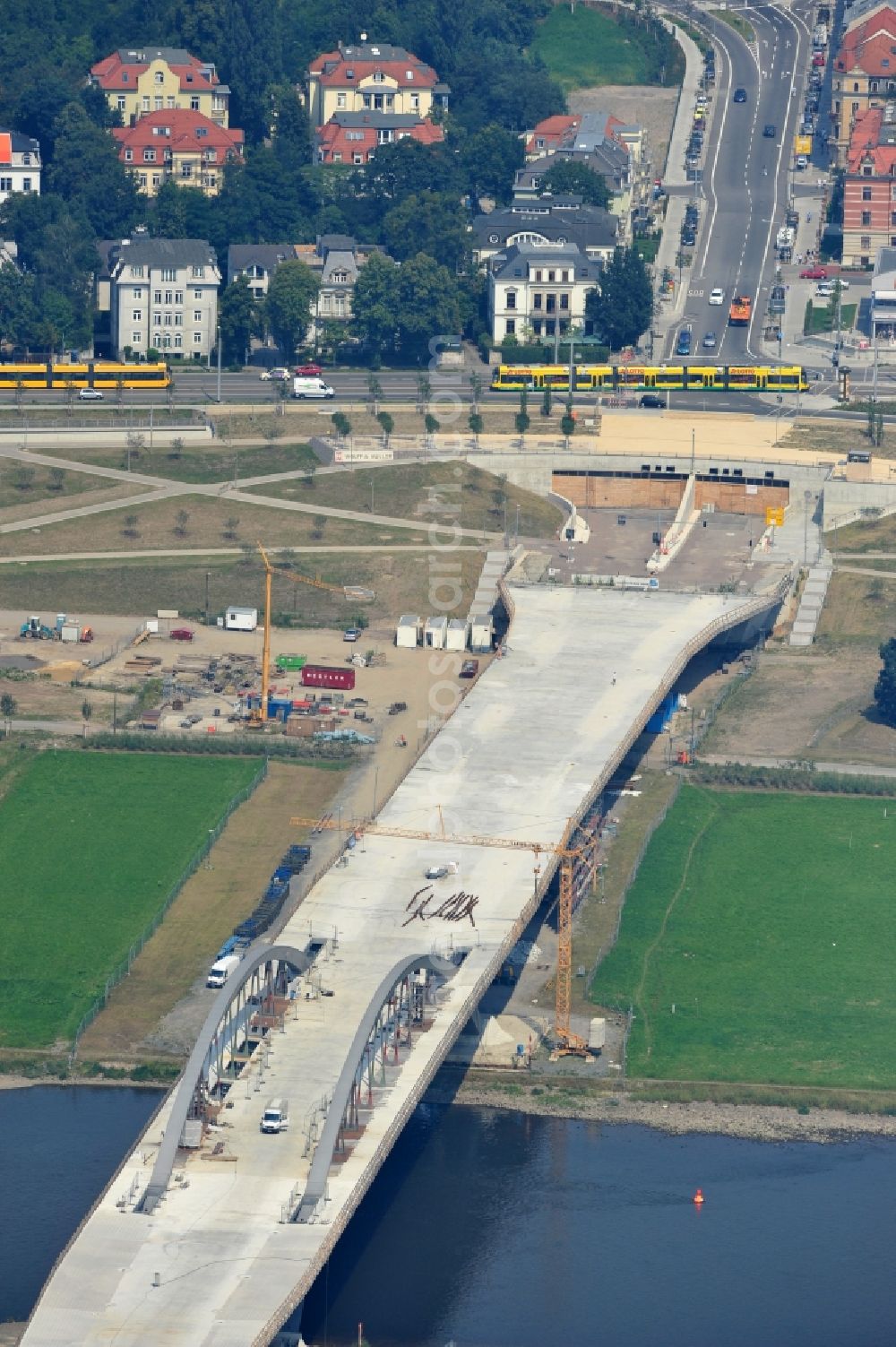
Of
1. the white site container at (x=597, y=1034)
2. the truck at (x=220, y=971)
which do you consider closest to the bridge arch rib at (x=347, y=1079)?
the white site container at (x=597, y=1034)

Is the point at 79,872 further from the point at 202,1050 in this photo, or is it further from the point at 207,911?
the point at 202,1050

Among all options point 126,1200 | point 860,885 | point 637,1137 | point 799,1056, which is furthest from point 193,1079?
point 860,885

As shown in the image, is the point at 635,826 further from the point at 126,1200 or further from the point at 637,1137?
the point at 126,1200

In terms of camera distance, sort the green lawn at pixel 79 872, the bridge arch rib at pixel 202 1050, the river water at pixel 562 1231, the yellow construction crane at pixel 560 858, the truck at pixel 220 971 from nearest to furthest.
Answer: the river water at pixel 562 1231 → the bridge arch rib at pixel 202 1050 → the yellow construction crane at pixel 560 858 → the truck at pixel 220 971 → the green lawn at pixel 79 872

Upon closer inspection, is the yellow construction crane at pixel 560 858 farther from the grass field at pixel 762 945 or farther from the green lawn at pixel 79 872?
the green lawn at pixel 79 872

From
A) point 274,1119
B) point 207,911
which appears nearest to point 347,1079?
point 274,1119

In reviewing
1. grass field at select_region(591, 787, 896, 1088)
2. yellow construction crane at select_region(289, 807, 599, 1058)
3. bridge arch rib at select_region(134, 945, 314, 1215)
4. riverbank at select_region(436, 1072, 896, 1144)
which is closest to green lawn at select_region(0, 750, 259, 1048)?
yellow construction crane at select_region(289, 807, 599, 1058)

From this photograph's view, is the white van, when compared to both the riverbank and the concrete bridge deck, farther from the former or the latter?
the riverbank
